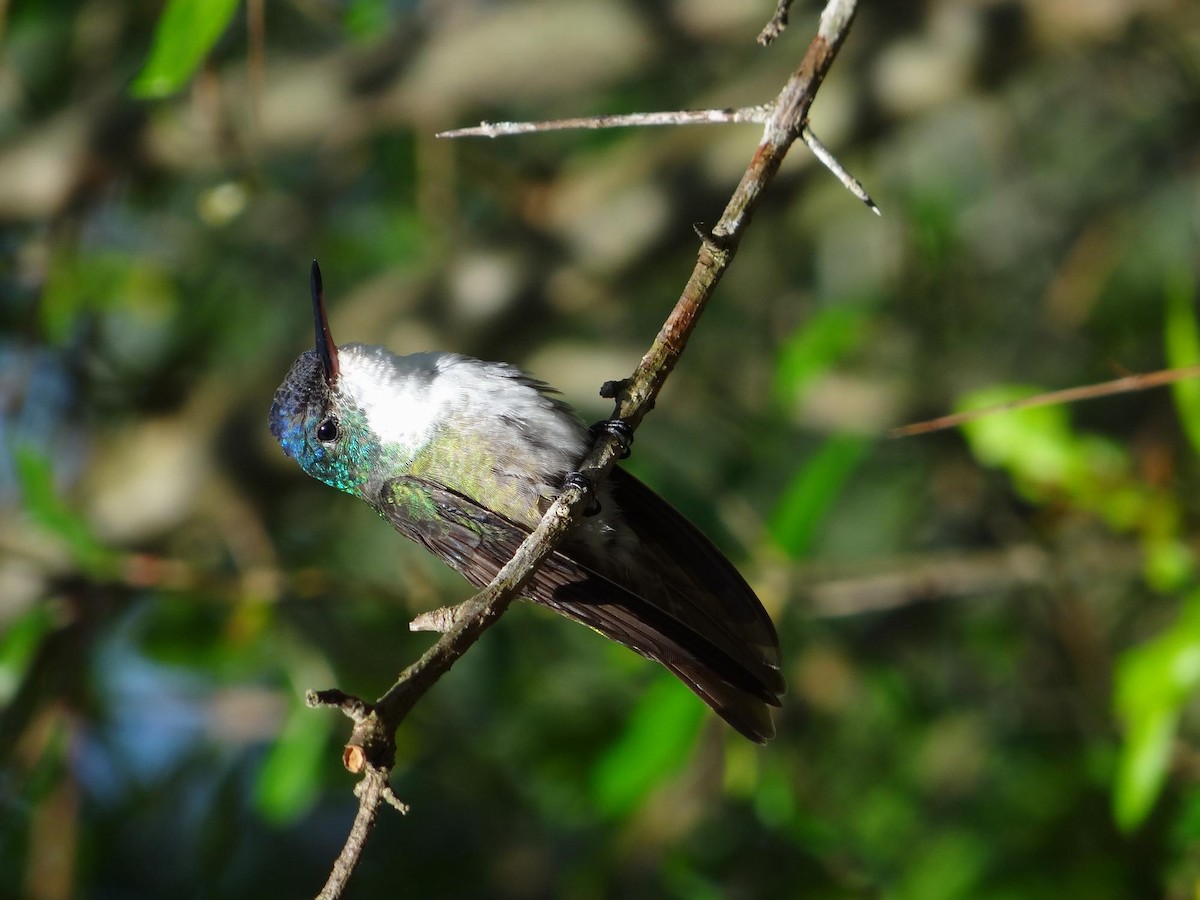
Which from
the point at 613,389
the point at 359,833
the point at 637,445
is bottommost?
the point at 359,833

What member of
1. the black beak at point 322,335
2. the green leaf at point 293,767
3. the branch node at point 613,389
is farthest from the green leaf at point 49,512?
the branch node at point 613,389

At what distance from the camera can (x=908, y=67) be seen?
16.8 ft

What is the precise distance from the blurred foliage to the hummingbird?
2.61ft

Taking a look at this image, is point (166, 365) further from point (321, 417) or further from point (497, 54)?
point (321, 417)

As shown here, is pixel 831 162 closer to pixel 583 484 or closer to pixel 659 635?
pixel 583 484

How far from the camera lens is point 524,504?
3215 millimetres

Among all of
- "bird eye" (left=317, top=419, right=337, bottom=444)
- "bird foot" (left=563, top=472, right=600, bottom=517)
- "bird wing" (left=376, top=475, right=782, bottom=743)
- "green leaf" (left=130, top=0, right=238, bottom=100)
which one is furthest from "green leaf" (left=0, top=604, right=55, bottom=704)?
"bird foot" (left=563, top=472, right=600, bottom=517)

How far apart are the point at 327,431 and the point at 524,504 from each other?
0.60 metres

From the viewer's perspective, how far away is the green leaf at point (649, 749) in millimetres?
3863

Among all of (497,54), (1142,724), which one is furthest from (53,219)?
(1142,724)

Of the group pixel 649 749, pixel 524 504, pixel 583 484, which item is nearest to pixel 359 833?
pixel 583 484

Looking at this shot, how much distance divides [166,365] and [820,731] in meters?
3.32

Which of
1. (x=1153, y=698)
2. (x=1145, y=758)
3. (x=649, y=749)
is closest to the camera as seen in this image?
(x=1153, y=698)

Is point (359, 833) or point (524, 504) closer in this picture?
point (359, 833)
